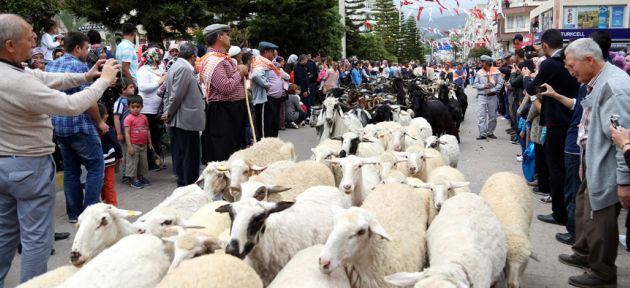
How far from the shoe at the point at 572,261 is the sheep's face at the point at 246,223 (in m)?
3.12

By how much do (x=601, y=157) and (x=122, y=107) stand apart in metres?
6.73

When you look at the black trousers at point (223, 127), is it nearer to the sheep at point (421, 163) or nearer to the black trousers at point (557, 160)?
the sheep at point (421, 163)

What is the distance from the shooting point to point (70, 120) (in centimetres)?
489

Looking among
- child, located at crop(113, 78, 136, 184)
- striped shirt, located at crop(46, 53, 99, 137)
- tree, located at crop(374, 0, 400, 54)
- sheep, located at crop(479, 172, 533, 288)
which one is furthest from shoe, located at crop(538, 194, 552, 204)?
tree, located at crop(374, 0, 400, 54)

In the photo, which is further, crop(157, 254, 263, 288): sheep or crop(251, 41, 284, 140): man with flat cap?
crop(251, 41, 284, 140): man with flat cap

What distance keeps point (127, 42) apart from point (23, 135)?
18.5 feet

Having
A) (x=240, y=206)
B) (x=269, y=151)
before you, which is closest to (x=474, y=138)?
(x=269, y=151)

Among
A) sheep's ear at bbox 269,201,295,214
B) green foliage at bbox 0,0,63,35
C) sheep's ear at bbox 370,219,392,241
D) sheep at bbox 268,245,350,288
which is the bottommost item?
sheep at bbox 268,245,350,288

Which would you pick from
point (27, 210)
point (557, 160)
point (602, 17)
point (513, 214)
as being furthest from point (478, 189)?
point (602, 17)

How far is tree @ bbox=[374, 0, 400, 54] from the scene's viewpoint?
227ft

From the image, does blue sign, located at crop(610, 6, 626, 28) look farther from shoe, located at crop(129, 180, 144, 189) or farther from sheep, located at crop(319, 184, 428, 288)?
sheep, located at crop(319, 184, 428, 288)

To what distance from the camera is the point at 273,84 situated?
10984 mm

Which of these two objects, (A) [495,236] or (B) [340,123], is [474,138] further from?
(A) [495,236]

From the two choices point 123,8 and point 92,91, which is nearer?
point 92,91
